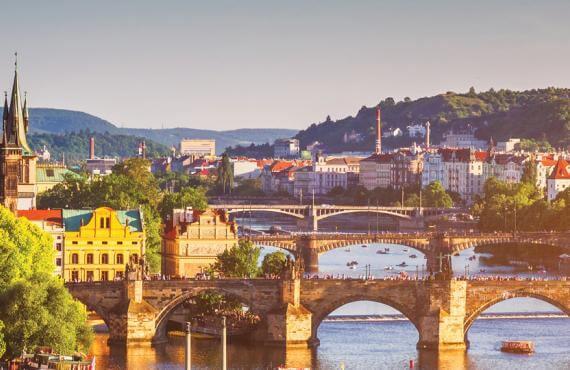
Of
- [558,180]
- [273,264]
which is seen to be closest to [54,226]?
[273,264]

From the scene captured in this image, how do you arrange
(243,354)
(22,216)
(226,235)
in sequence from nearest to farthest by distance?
(243,354) < (22,216) < (226,235)

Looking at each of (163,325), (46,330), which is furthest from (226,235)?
(46,330)

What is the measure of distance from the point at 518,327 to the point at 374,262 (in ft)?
146

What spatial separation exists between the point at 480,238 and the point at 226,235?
38.7 metres

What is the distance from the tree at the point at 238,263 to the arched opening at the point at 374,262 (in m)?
20.7

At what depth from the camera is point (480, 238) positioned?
13625 cm

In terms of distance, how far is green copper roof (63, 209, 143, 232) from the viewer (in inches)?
3762

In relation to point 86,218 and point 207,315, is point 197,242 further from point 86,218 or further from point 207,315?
point 207,315

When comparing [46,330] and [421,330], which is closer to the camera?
[46,330]

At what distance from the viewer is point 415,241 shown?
135 meters

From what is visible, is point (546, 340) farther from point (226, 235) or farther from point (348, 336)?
point (226, 235)

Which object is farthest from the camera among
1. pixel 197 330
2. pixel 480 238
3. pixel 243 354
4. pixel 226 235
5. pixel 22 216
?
pixel 480 238

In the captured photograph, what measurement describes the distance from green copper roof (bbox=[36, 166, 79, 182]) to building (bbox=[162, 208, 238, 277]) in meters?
45.4

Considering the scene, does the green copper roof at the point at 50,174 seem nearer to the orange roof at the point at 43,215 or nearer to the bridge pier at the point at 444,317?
the orange roof at the point at 43,215
